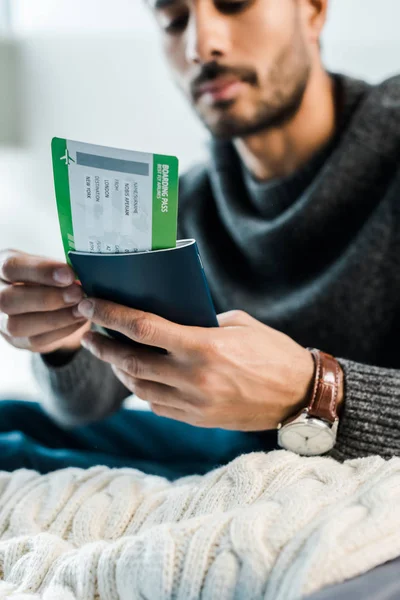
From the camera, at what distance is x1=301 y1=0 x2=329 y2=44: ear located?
44.3 inches

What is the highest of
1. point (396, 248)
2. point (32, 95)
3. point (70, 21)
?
point (70, 21)

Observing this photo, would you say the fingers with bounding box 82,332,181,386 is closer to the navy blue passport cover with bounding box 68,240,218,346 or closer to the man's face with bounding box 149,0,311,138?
the navy blue passport cover with bounding box 68,240,218,346

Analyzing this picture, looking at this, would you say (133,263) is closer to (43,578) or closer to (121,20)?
(43,578)

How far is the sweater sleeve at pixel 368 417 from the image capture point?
27.6 inches

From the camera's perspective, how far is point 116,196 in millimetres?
554

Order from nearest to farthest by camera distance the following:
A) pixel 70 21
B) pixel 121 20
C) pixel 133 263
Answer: pixel 133 263 < pixel 121 20 < pixel 70 21

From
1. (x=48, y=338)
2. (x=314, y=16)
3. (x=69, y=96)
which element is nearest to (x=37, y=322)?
(x=48, y=338)

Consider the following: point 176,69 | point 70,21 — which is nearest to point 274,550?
point 176,69

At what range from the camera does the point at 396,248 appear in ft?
3.12

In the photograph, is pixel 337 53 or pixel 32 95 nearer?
pixel 337 53

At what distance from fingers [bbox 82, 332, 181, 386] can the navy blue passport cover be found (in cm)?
5

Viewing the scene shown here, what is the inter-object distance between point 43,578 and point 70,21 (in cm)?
187

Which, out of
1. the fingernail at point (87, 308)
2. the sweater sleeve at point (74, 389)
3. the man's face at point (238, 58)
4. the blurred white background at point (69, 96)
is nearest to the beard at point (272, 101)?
the man's face at point (238, 58)

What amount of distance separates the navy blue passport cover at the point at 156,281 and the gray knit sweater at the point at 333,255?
0.36 meters
